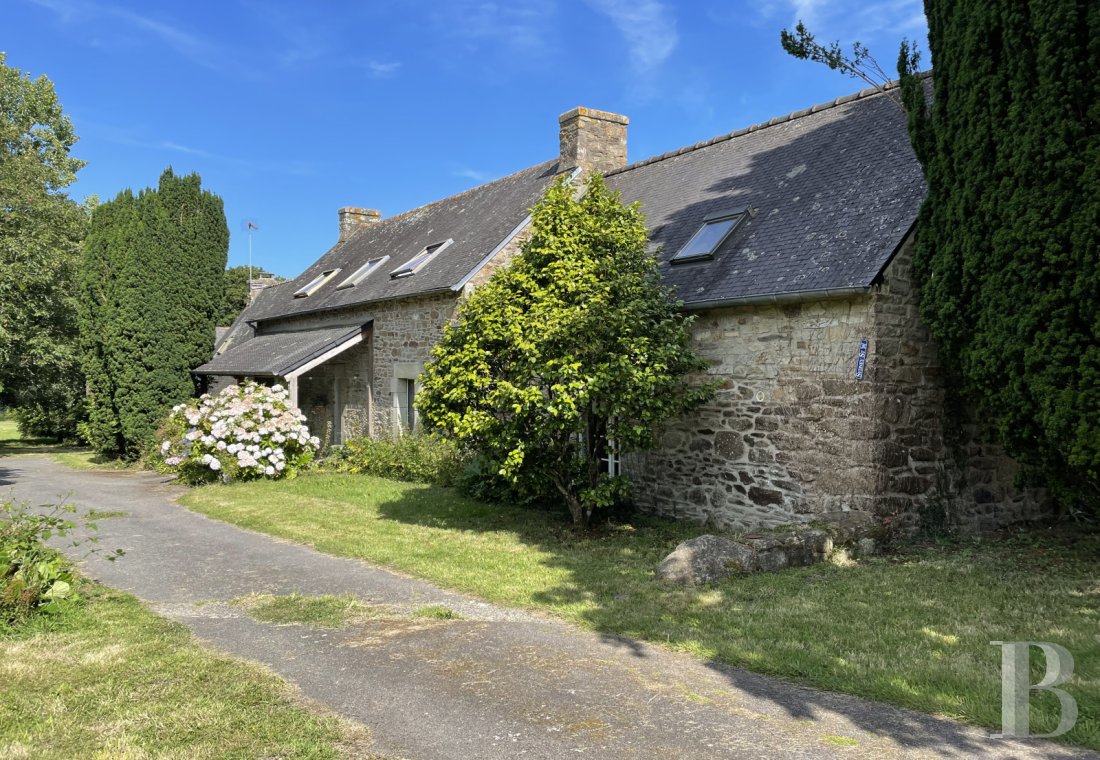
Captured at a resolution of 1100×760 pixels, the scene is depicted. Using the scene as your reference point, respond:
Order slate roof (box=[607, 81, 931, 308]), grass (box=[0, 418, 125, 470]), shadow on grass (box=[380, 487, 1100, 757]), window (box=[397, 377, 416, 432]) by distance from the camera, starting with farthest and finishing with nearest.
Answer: grass (box=[0, 418, 125, 470]), window (box=[397, 377, 416, 432]), slate roof (box=[607, 81, 931, 308]), shadow on grass (box=[380, 487, 1100, 757])

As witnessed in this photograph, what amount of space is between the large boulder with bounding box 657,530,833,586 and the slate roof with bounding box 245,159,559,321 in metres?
7.85

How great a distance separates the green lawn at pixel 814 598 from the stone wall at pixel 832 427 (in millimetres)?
669

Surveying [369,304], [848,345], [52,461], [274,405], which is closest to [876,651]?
[848,345]

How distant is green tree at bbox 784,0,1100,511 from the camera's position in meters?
6.21

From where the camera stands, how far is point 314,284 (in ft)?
68.6

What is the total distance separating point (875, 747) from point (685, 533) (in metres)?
5.51

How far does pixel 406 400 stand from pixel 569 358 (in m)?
7.88

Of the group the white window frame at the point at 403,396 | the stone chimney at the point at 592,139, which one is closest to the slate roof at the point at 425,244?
the stone chimney at the point at 592,139

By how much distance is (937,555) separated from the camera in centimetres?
757

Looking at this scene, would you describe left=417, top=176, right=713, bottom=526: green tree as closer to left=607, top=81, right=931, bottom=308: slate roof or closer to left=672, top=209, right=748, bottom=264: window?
left=607, top=81, right=931, bottom=308: slate roof

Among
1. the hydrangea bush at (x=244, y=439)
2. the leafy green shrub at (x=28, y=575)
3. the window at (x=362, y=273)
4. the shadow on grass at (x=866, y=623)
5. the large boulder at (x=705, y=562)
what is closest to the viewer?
the shadow on grass at (x=866, y=623)

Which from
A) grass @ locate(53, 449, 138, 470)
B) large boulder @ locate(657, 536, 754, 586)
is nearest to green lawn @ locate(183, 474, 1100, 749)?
large boulder @ locate(657, 536, 754, 586)

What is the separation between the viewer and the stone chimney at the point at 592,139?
15312mm

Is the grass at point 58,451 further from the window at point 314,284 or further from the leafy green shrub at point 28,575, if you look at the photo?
the leafy green shrub at point 28,575
